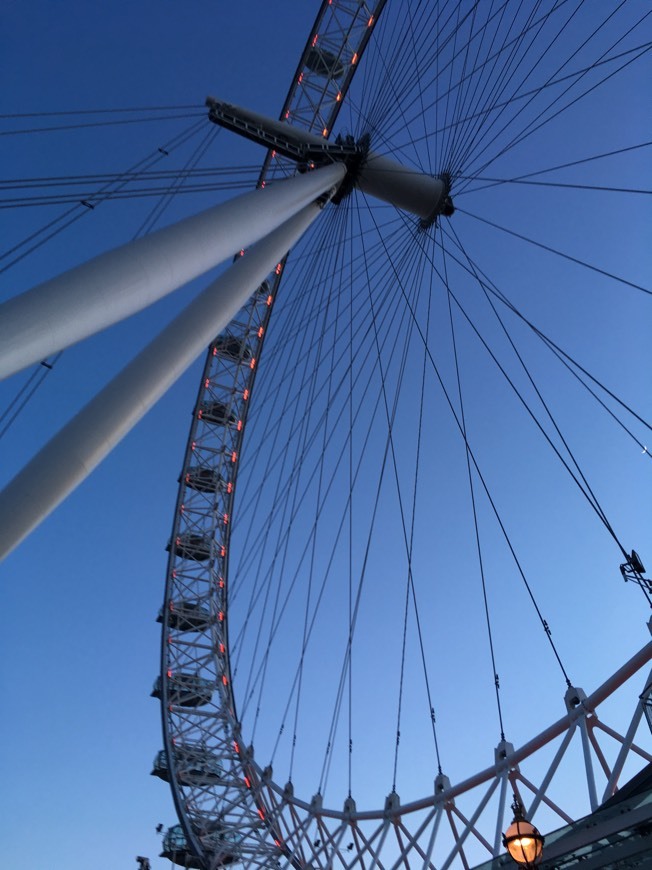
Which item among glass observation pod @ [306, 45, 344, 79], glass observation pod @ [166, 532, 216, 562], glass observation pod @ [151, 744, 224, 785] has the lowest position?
glass observation pod @ [151, 744, 224, 785]

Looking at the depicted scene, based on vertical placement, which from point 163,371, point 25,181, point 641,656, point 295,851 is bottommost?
point 641,656

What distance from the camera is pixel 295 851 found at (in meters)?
26.0

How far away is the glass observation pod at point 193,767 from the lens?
95.0ft

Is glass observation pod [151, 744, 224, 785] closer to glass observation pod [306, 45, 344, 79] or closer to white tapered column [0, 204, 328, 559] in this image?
white tapered column [0, 204, 328, 559]

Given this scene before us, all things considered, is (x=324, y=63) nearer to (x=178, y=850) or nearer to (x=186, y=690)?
(x=186, y=690)

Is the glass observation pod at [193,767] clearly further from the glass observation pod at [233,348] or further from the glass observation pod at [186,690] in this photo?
the glass observation pod at [233,348]

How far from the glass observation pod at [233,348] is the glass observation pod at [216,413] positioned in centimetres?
205

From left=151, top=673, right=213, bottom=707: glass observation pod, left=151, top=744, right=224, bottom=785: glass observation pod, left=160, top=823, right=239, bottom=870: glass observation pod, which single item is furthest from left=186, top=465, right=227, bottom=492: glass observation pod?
left=160, top=823, right=239, bottom=870: glass observation pod

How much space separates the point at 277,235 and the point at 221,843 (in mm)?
22577

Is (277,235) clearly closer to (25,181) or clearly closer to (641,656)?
(25,181)

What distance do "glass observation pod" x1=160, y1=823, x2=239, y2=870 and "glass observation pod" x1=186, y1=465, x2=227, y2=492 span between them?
42.8 ft

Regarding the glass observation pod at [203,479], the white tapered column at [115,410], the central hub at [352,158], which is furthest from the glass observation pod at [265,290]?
the white tapered column at [115,410]

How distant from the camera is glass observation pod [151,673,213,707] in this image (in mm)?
30969

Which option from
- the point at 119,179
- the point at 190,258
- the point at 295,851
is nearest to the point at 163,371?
the point at 190,258
